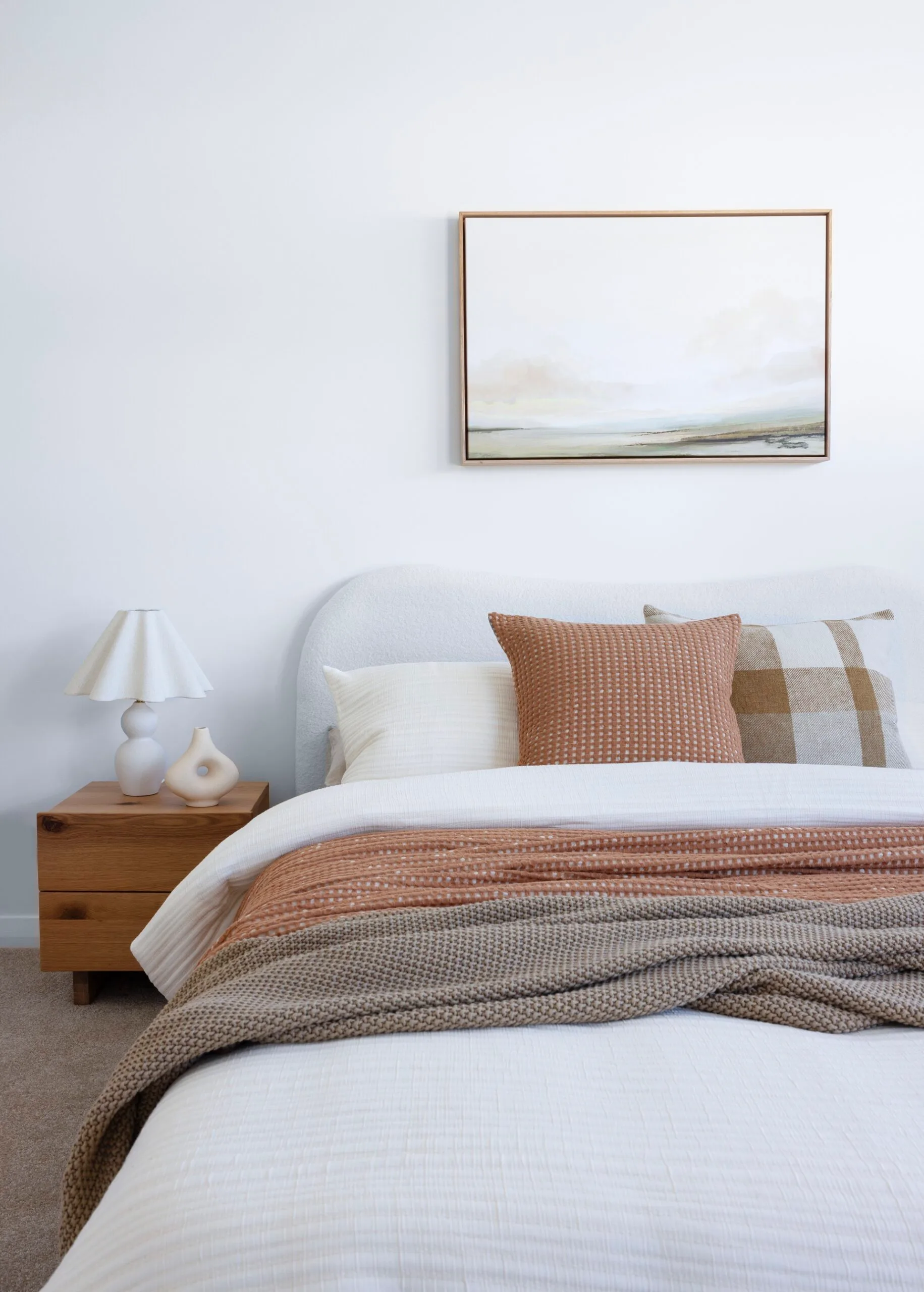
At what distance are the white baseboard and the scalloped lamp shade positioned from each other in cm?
78

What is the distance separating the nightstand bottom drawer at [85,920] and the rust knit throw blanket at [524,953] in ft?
3.45

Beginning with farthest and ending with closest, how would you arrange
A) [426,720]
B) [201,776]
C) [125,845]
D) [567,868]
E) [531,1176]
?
[201,776] < [125,845] < [426,720] < [567,868] < [531,1176]

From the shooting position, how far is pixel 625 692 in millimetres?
1919

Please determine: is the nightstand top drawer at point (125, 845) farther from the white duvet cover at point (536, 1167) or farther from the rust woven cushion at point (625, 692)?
the white duvet cover at point (536, 1167)

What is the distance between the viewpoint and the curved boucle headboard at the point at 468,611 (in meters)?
2.52

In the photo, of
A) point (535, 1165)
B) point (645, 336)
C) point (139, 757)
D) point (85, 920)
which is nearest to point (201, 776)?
point (139, 757)

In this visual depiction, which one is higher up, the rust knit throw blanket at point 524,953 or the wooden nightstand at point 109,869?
the rust knit throw blanket at point 524,953

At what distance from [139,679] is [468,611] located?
0.84 metres

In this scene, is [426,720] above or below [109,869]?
above

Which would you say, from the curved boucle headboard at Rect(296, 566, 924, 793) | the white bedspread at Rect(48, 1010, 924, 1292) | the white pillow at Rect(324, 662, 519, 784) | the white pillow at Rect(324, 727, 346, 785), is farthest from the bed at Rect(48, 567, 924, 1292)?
the curved boucle headboard at Rect(296, 566, 924, 793)

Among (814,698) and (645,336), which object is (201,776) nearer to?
(814,698)

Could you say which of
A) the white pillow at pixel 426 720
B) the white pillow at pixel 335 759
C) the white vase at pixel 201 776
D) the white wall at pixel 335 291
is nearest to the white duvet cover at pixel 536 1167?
the white pillow at pixel 426 720

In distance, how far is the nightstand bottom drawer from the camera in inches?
89.2

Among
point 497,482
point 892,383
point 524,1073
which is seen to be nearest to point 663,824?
point 524,1073
